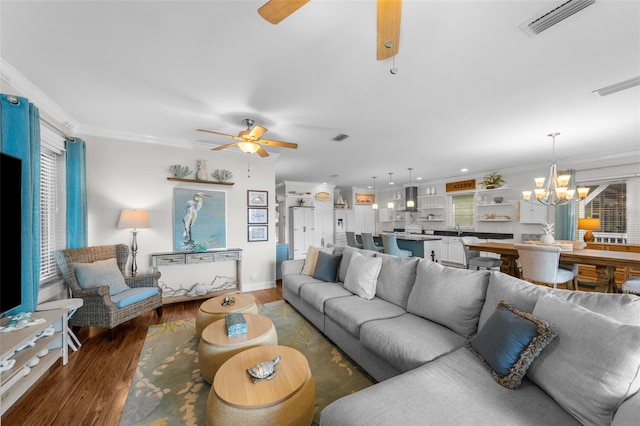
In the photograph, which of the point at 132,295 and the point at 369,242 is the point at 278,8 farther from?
A: the point at 369,242

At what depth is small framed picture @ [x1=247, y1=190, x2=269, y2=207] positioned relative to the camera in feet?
15.3

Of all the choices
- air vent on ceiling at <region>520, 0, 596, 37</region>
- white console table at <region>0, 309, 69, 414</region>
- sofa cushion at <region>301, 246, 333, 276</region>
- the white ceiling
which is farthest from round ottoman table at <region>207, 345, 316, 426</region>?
air vent on ceiling at <region>520, 0, 596, 37</region>

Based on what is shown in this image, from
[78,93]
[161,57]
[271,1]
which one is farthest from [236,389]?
[78,93]

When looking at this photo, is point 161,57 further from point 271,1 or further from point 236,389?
point 236,389

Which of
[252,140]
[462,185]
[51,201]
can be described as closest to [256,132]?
[252,140]

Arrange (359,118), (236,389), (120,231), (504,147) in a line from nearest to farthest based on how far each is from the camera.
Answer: (236,389) < (359,118) < (120,231) < (504,147)

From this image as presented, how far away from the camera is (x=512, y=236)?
637 cm

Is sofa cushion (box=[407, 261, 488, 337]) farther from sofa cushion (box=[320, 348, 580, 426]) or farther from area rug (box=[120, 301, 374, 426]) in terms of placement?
area rug (box=[120, 301, 374, 426])

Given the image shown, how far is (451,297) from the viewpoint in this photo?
6.42ft

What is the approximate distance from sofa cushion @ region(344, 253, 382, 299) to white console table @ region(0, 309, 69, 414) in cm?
261

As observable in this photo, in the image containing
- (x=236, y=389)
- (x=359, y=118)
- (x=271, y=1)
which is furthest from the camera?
(x=359, y=118)

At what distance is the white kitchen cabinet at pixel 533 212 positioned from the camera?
5.70 metres

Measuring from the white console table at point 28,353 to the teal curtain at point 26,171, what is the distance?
243 mm

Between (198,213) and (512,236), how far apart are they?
23.6ft
